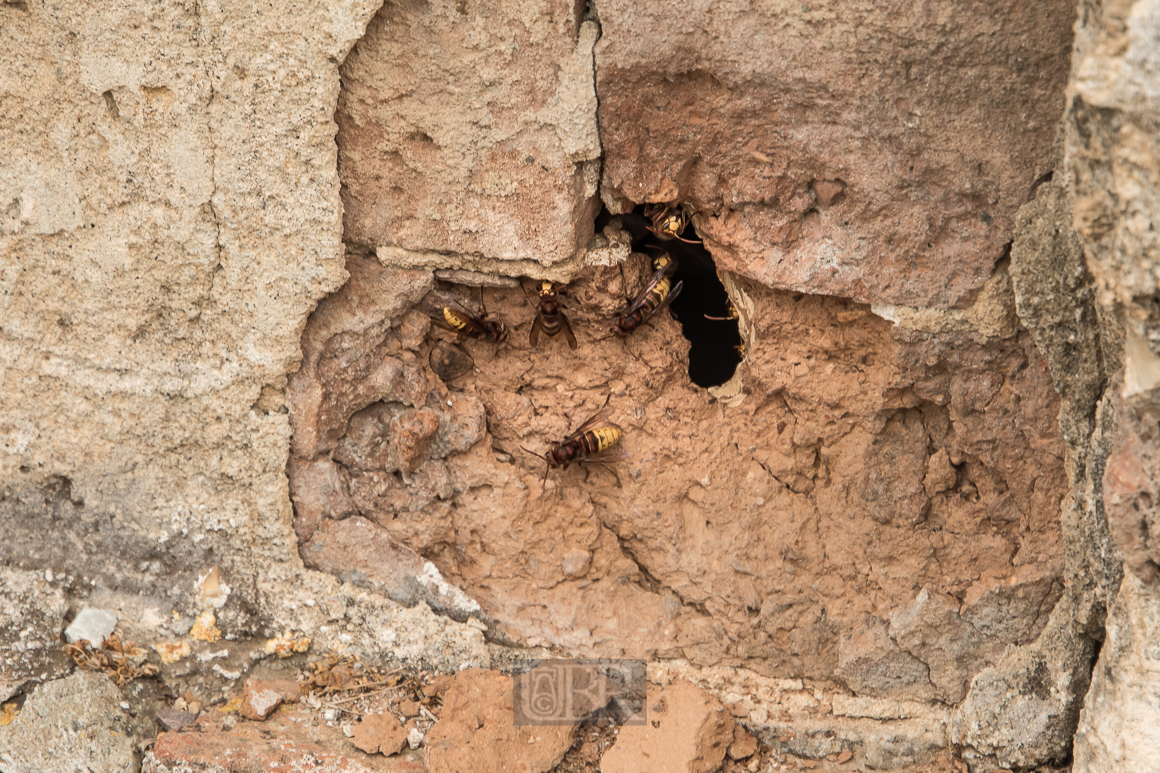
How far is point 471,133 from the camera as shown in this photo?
250cm

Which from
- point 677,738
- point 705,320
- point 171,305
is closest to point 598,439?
point 705,320

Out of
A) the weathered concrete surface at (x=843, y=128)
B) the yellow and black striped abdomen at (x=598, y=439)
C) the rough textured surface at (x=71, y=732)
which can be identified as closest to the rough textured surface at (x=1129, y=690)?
the weathered concrete surface at (x=843, y=128)

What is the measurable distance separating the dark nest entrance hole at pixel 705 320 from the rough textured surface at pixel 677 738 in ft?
3.33

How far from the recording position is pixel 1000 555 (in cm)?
265

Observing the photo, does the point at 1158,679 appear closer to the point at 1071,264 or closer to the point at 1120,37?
the point at 1071,264

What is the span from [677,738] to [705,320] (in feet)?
4.53

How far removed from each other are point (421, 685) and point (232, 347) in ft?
3.83

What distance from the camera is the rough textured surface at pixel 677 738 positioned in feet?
8.92

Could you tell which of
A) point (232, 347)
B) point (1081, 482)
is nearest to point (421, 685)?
point (232, 347)

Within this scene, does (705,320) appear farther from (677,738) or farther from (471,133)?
(677,738)

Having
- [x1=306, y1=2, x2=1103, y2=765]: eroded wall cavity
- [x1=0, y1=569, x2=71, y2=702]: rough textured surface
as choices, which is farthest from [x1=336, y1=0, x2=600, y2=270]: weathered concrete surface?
[x1=0, y1=569, x2=71, y2=702]: rough textured surface

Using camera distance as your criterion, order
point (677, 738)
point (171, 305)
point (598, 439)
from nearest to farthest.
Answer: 1. point (171, 305)
2. point (677, 738)
3. point (598, 439)
